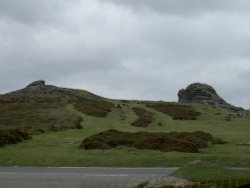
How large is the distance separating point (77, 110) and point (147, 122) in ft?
56.8

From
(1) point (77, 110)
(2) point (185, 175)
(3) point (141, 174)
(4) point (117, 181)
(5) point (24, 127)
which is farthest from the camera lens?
(1) point (77, 110)

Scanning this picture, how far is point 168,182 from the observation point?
55.0 feet

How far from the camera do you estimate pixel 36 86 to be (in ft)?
471

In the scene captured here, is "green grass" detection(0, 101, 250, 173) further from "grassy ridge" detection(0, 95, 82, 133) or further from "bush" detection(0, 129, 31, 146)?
"grassy ridge" detection(0, 95, 82, 133)

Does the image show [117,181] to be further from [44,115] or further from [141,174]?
[44,115]

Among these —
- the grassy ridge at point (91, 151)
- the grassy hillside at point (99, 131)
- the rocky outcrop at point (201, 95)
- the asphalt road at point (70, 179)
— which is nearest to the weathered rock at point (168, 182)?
the asphalt road at point (70, 179)

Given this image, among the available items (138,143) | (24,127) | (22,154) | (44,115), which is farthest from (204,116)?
(22,154)

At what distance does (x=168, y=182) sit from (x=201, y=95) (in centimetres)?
12081

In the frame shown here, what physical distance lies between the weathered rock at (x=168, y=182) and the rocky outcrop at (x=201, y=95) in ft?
381

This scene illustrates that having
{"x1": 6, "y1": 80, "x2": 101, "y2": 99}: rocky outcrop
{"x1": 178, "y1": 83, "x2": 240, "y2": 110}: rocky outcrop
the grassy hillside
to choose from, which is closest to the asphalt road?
the grassy hillside

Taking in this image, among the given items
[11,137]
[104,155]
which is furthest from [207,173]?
[11,137]

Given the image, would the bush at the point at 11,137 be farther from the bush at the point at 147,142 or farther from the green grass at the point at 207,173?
the green grass at the point at 207,173

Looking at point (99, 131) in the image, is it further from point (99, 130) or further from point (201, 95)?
point (201, 95)

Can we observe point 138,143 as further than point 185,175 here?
Yes
